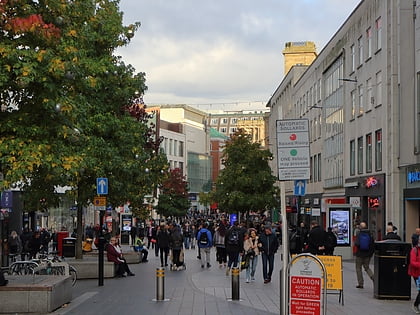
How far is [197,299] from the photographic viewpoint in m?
18.0

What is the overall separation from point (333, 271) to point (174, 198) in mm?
82873

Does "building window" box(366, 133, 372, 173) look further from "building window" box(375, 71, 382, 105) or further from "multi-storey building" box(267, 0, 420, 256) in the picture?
"building window" box(375, 71, 382, 105)

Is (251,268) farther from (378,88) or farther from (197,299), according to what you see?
(378,88)

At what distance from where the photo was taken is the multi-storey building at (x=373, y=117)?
33250mm

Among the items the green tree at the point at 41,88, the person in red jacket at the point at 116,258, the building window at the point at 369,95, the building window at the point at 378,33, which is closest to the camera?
the green tree at the point at 41,88

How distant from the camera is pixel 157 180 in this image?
3538 cm

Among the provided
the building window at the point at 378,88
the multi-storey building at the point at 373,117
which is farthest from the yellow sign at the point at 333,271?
the building window at the point at 378,88

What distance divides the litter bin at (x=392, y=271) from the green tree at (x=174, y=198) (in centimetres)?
7718

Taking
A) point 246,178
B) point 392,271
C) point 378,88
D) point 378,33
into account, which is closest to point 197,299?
point 392,271

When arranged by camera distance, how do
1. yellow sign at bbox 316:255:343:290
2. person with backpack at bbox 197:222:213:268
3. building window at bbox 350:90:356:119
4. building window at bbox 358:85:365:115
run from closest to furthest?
yellow sign at bbox 316:255:343:290 → person with backpack at bbox 197:222:213:268 → building window at bbox 358:85:365:115 → building window at bbox 350:90:356:119

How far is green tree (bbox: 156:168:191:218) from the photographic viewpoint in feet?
318

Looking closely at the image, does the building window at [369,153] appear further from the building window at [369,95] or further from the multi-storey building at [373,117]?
the building window at [369,95]

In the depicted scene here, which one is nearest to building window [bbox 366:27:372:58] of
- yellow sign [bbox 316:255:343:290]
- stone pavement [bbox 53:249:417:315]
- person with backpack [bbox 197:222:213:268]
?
person with backpack [bbox 197:222:213:268]

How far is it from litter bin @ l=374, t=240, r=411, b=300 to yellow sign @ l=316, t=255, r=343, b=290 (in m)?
1.40
